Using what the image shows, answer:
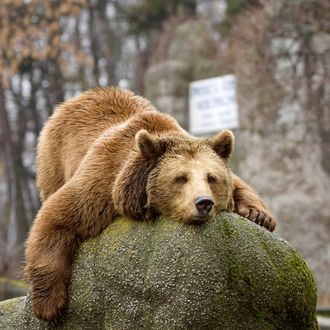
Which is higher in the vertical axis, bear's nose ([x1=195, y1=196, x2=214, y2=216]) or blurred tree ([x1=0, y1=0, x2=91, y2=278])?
bear's nose ([x1=195, y1=196, x2=214, y2=216])

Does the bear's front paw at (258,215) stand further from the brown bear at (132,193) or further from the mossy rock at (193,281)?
the mossy rock at (193,281)

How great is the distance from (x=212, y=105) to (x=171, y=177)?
36.6ft

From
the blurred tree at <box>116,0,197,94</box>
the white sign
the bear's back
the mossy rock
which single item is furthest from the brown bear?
the blurred tree at <box>116,0,197,94</box>

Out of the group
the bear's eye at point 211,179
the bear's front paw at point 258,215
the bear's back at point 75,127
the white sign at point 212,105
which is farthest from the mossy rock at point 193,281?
the white sign at point 212,105

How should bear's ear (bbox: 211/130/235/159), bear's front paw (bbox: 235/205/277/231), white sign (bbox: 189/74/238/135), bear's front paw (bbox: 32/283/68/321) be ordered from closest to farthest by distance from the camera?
bear's front paw (bbox: 32/283/68/321)
bear's ear (bbox: 211/130/235/159)
bear's front paw (bbox: 235/205/277/231)
white sign (bbox: 189/74/238/135)

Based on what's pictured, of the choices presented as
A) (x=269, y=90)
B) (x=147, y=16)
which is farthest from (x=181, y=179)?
(x=147, y=16)

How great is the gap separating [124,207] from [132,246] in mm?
275

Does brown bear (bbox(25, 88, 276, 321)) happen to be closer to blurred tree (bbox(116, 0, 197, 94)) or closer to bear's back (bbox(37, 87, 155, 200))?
bear's back (bbox(37, 87, 155, 200))

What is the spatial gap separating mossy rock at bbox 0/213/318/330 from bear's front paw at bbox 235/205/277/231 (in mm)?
516

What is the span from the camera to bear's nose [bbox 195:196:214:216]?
12.3 feet

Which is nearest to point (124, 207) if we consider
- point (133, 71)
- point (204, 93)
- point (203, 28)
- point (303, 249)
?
point (303, 249)

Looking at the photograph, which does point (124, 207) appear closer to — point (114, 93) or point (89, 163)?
point (89, 163)

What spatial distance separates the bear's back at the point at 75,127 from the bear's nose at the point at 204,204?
1658mm

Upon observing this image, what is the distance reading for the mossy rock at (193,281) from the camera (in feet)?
12.1
